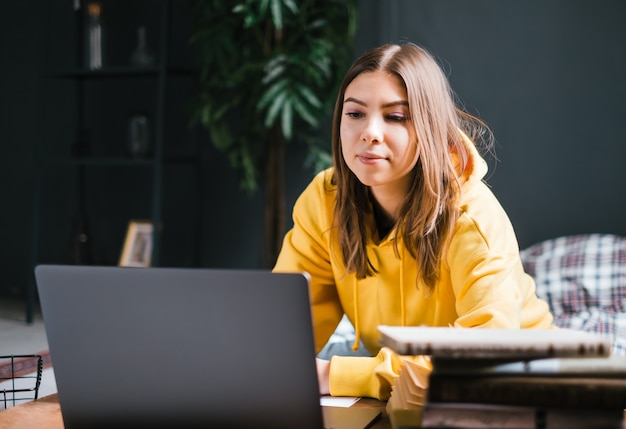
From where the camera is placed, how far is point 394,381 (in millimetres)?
1013

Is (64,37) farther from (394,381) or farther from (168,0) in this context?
(394,381)

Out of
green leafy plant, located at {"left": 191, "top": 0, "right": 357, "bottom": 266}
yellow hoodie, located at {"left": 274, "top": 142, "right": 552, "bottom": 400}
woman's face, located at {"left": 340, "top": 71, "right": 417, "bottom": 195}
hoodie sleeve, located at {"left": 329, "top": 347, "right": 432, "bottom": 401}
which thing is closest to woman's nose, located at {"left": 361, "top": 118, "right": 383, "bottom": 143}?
woman's face, located at {"left": 340, "top": 71, "right": 417, "bottom": 195}

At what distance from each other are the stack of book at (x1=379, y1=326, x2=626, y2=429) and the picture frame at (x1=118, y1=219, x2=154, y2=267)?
9.56 ft

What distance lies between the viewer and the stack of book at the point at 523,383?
2.37ft

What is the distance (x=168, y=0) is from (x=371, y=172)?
7.52 feet

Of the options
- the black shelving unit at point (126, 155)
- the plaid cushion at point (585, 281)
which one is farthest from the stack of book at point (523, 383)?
the black shelving unit at point (126, 155)

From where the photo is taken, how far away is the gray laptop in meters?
0.77

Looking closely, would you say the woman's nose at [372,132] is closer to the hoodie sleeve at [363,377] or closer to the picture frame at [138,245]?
the hoodie sleeve at [363,377]

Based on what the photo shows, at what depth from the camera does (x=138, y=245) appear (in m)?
3.62

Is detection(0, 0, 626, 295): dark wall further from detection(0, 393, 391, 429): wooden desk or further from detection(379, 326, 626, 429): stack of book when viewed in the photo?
detection(379, 326, 626, 429): stack of book

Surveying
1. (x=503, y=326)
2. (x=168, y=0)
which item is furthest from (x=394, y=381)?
(x=168, y=0)

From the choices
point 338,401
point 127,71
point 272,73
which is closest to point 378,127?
point 338,401

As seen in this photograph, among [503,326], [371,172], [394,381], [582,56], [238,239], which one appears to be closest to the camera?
[394,381]

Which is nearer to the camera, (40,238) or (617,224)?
(617,224)
